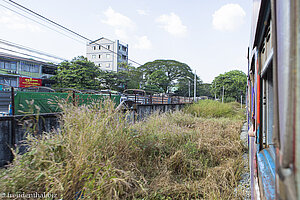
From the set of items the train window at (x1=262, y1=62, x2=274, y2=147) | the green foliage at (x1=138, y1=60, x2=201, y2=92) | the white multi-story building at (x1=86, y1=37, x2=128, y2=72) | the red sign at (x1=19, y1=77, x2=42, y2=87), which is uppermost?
the white multi-story building at (x1=86, y1=37, x2=128, y2=72)

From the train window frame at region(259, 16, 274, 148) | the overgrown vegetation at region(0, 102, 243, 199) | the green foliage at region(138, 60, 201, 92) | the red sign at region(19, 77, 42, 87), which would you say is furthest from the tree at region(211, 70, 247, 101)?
the train window frame at region(259, 16, 274, 148)

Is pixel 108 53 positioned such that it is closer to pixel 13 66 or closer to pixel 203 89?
pixel 13 66

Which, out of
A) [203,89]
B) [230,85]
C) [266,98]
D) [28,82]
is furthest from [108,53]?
[266,98]

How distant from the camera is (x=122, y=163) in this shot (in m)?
2.88

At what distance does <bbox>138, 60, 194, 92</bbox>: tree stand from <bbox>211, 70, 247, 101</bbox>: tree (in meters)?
9.86

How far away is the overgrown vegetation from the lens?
2.23 metres

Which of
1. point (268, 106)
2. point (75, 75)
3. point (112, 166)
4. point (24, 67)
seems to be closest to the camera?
point (268, 106)

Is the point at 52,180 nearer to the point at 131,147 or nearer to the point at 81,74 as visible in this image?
the point at 131,147

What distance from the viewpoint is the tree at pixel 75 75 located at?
1069 inches

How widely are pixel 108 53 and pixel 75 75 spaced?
23091mm

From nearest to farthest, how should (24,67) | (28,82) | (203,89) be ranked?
(28,82)
(24,67)
(203,89)

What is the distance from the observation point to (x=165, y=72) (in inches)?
1900

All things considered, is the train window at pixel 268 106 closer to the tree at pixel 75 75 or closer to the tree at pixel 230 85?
the tree at pixel 75 75

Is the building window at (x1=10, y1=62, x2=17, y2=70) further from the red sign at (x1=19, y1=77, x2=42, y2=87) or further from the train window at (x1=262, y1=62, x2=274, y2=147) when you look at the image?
the train window at (x1=262, y1=62, x2=274, y2=147)
